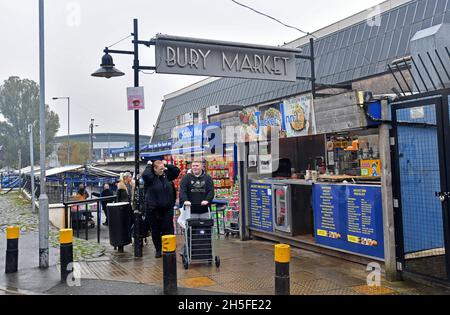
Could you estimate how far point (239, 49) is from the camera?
847 centimetres

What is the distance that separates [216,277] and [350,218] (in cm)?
239

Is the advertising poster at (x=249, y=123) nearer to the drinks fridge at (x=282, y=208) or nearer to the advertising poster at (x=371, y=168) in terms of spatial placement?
the drinks fridge at (x=282, y=208)

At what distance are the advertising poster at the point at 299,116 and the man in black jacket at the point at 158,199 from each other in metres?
2.49

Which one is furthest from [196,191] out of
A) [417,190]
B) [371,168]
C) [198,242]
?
[417,190]

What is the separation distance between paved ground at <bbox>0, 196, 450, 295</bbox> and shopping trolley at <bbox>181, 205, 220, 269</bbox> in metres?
0.15

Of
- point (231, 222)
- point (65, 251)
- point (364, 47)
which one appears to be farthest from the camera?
point (364, 47)

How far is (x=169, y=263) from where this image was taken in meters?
5.52

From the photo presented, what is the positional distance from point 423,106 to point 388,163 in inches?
36.4

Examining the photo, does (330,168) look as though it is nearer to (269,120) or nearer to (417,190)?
(269,120)

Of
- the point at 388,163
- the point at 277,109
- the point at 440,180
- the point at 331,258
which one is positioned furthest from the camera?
the point at 277,109

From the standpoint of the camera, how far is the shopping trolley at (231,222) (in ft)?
32.8
